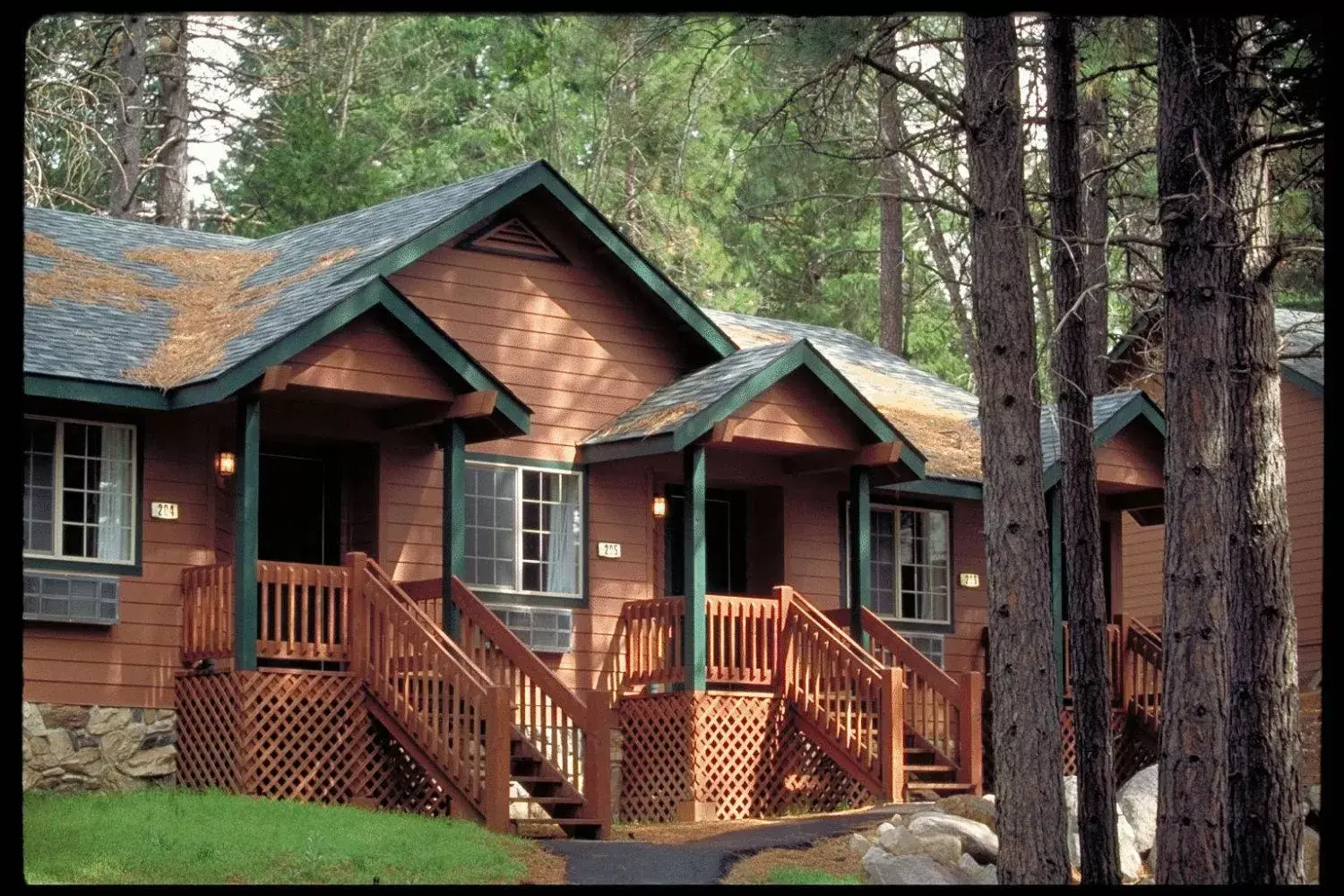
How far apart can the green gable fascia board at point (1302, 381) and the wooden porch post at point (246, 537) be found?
16540 mm

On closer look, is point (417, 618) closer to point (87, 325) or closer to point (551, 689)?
point (551, 689)

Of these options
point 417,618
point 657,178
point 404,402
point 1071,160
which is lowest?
point 417,618

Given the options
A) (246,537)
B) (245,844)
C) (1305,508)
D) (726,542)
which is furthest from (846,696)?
(1305,508)

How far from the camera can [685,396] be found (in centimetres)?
1908

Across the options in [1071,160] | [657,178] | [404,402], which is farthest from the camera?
[657,178]

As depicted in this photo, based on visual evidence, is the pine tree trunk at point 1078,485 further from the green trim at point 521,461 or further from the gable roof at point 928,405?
the green trim at point 521,461

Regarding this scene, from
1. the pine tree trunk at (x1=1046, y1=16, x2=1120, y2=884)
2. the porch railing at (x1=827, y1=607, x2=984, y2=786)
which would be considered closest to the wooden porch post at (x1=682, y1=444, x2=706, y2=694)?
the porch railing at (x1=827, y1=607, x2=984, y2=786)

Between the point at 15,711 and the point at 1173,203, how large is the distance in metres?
10.4

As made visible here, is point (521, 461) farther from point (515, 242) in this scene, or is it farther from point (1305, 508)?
point (1305, 508)

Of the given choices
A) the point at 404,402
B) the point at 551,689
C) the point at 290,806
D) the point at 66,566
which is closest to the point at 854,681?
the point at 551,689

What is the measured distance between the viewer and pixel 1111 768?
1495cm

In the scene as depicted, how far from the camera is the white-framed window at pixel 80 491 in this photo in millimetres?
15859

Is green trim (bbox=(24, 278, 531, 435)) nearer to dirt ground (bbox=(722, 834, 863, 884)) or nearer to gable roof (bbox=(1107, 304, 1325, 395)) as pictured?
dirt ground (bbox=(722, 834, 863, 884))

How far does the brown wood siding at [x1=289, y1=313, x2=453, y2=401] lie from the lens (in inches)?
630
